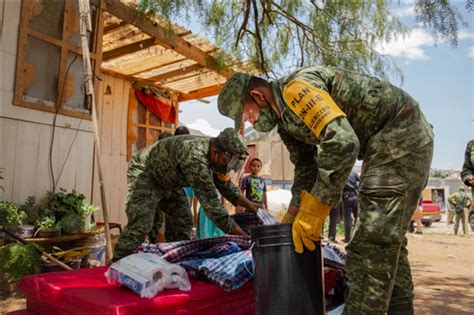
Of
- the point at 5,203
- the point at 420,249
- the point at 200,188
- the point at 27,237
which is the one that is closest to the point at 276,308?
the point at 200,188

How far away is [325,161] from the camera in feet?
5.10

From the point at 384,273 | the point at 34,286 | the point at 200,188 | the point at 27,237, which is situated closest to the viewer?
the point at 384,273

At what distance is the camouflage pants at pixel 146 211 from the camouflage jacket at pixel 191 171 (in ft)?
0.29

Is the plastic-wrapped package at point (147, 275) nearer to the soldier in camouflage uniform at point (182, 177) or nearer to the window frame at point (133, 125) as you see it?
the soldier in camouflage uniform at point (182, 177)

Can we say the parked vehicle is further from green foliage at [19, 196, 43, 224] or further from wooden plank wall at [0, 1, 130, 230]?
green foliage at [19, 196, 43, 224]

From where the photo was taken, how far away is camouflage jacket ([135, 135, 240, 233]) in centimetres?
276

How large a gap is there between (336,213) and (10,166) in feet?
16.6

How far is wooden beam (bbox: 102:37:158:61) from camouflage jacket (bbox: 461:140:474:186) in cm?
426

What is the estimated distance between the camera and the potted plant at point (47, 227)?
143 inches

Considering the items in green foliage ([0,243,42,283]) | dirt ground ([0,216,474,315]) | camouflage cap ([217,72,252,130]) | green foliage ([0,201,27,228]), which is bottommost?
dirt ground ([0,216,474,315])

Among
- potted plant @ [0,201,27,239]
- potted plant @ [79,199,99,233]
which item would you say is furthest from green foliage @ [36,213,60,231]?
potted plant @ [79,199,99,233]

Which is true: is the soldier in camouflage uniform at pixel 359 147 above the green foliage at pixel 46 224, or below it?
above

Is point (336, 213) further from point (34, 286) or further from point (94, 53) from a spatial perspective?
point (34, 286)

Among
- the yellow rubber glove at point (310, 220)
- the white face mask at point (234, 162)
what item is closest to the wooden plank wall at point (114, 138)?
the white face mask at point (234, 162)
